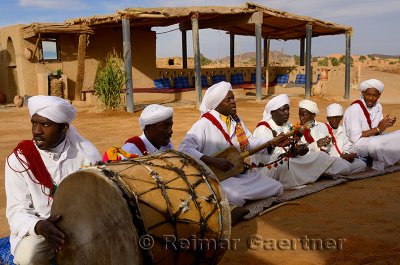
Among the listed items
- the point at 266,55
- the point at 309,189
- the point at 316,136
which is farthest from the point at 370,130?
the point at 266,55

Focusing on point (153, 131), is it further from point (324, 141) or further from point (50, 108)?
point (324, 141)

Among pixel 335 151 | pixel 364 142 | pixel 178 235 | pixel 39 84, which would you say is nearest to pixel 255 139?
pixel 335 151

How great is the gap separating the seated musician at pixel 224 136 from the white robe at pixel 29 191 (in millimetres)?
1640

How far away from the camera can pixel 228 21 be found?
1527 cm

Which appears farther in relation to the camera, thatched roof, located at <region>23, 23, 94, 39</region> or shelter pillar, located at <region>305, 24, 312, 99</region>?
shelter pillar, located at <region>305, 24, 312, 99</region>

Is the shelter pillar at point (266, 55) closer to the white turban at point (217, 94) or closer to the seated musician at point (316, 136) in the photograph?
the seated musician at point (316, 136)

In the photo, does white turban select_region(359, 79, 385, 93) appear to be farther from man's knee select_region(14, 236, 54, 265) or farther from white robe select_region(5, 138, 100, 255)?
man's knee select_region(14, 236, 54, 265)

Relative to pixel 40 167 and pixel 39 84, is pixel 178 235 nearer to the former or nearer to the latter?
pixel 40 167

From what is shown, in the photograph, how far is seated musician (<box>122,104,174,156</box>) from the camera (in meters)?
3.67

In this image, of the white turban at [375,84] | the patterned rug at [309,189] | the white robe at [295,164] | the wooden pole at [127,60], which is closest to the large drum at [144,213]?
the patterned rug at [309,189]

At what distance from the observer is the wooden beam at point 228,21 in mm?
14648

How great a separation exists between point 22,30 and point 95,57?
8.72 feet

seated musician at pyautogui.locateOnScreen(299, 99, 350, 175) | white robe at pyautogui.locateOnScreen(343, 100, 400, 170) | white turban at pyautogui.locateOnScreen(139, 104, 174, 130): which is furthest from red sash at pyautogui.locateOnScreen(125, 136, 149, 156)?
white robe at pyautogui.locateOnScreen(343, 100, 400, 170)

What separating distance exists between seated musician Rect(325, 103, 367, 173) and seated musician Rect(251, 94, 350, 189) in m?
0.36
